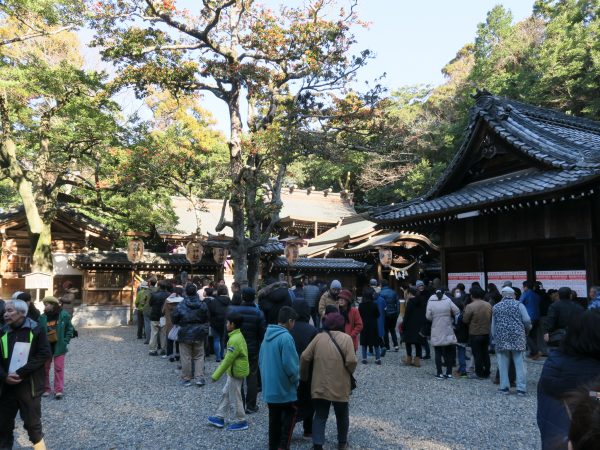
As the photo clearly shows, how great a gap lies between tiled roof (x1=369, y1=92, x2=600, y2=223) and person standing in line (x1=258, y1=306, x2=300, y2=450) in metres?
6.42

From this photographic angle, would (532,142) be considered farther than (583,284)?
Yes

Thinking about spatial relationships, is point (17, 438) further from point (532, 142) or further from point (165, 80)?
point (532, 142)

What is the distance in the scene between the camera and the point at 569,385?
282cm

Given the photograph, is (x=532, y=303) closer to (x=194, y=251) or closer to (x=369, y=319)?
(x=369, y=319)

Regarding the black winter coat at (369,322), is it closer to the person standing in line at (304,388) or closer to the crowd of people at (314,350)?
the crowd of people at (314,350)

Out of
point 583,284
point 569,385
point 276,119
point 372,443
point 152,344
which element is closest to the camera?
point 569,385

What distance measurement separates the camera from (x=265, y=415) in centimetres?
621

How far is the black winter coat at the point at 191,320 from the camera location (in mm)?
7535

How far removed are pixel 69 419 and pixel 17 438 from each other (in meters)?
0.75

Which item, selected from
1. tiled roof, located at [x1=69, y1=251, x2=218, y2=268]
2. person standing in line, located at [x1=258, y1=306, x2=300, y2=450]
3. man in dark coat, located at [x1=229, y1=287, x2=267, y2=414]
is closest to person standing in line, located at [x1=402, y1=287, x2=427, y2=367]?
man in dark coat, located at [x1=229, y1=287, x2=267, y2=414]

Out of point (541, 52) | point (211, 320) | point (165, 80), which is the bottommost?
point (211, 320)

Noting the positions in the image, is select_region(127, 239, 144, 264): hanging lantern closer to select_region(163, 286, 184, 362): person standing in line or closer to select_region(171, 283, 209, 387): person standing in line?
select_region(163, 286, 184, 362): person standing in line

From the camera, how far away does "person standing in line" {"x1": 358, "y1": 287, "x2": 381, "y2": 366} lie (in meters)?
9.33

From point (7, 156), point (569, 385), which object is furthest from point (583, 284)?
point (7, 156)
